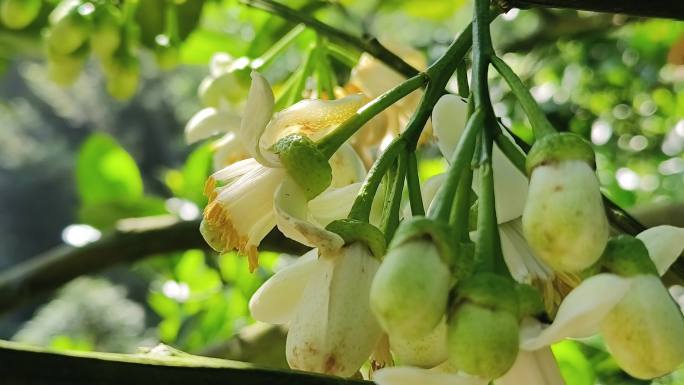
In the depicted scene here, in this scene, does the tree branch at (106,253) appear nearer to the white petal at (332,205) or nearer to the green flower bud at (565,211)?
the white petal at (332,205)

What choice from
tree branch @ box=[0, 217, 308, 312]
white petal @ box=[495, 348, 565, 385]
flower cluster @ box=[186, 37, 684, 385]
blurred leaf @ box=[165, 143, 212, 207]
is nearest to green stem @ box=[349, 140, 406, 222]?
flower cluster @ box=[186, 37, 684, 385]

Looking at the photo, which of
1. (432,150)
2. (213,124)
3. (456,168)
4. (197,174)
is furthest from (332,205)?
(432,150)

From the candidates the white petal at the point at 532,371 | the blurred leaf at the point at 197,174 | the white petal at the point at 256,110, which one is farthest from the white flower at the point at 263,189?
the blurred leaf at the point at 197,174

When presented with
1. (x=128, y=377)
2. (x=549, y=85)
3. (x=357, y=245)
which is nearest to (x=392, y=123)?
(x=357, y=245)

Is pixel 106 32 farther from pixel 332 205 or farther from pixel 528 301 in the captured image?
pixel 528 301

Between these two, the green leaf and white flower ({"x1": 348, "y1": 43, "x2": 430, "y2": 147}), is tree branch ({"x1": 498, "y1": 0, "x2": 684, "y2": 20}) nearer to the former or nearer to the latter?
white flower ({"x1": 348, "y1": 43, "x2": 430, "y2": 147})

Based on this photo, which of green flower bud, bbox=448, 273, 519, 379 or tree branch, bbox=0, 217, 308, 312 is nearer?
green flower bud, bbox=448, 273, 519, 379

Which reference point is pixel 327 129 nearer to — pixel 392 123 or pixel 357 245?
pixel 357 245

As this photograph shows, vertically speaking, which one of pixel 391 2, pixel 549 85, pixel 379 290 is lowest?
pixel 549 85
